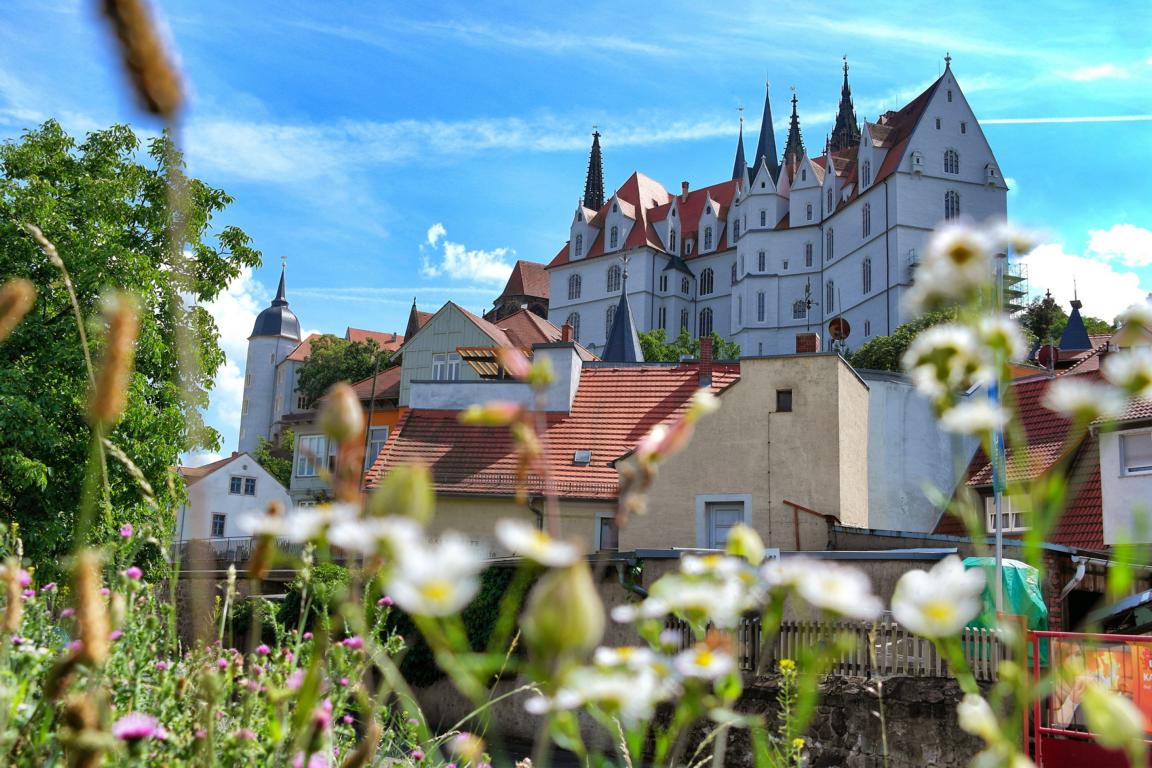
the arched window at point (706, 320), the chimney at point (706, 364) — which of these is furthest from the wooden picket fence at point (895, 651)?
the arched window at point (706, 320)

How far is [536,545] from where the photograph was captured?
97 centimetres

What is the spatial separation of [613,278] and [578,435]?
63881 mm

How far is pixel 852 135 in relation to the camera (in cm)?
11119

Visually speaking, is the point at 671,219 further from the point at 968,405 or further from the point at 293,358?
the point at 968,405

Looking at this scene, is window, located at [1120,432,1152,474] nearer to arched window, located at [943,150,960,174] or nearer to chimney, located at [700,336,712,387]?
chimney, located at [700,336,712,387]

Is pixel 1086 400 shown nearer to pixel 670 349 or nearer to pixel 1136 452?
pixel 1136 452

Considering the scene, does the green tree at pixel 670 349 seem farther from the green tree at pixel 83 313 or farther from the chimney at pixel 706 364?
the green tree at pixel 83 313

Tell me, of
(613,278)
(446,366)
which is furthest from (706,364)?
(613,278)

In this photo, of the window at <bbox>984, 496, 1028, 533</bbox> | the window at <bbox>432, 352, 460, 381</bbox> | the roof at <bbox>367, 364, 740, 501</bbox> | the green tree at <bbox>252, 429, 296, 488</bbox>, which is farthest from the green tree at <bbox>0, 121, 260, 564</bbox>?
the green tree at <bbox>252, 429, 296, 488</bbox>

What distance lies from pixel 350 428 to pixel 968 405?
0.73 m

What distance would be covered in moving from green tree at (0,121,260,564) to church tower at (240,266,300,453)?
→ 78281 mm

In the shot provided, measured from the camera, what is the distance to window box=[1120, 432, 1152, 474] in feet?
70.2

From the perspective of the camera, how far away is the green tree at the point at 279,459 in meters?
65.0

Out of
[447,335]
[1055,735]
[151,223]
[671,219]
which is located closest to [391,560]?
[1055,735]
